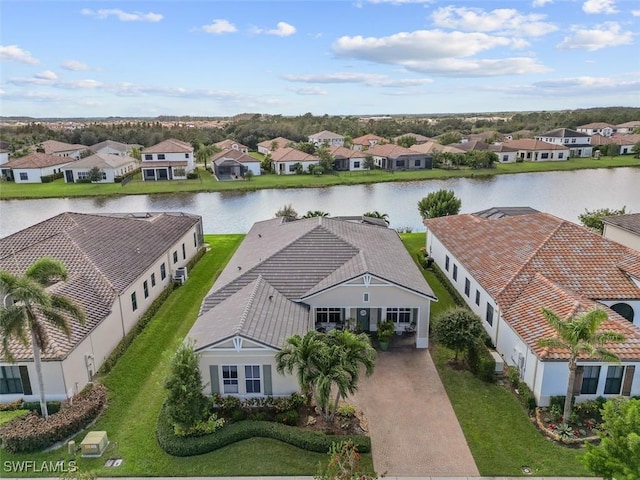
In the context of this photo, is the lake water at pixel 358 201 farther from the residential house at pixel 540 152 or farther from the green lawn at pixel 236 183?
the residential house at pixel 540 152

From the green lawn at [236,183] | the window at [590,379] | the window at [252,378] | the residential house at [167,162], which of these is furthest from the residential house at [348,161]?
the window at [590,379]

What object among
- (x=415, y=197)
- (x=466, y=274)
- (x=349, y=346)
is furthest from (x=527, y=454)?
(x=415, y=197)

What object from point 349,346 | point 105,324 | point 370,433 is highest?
point 349,346

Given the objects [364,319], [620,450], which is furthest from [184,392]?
[620,450]

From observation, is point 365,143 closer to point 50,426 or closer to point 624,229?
point 624,229

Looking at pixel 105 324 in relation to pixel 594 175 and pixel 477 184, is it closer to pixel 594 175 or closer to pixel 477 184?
pixel 477 184

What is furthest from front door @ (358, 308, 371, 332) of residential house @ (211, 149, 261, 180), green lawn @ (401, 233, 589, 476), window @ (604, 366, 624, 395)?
residential house @ (211, 149, 261, 180)

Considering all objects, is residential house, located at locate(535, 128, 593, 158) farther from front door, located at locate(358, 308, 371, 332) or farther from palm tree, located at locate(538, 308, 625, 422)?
palm tree, located at locate(538, 308, 625, 422)
